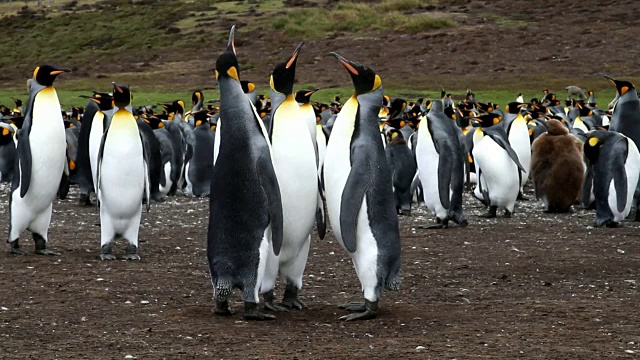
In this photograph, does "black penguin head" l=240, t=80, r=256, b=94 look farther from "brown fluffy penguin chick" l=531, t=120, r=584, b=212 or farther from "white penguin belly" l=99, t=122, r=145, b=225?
"brown fluffy penguin chick" l=531, t=120, r=584, b=212

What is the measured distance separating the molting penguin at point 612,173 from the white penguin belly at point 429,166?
56.5 inches

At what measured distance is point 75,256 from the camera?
8.11m

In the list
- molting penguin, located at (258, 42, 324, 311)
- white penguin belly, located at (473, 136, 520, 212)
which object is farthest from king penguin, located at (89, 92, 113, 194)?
white penguin belly, located at (473, 136, 520, 212)

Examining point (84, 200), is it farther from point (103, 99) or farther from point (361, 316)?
point (361, 316)

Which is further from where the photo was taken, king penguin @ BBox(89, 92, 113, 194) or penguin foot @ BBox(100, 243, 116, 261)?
king penguin @ BBox(89, 92, 113, 194)

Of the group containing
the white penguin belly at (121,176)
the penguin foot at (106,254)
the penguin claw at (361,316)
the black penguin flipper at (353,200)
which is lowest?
the penguin foot at (106,254)

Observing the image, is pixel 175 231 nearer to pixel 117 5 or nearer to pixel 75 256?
pixel 75 256

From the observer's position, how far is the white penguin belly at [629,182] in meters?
10.1

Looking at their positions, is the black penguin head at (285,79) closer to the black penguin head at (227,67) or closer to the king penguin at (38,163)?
the black penguin head at (227,67)

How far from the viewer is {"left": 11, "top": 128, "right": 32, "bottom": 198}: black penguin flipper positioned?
7898 millimetres

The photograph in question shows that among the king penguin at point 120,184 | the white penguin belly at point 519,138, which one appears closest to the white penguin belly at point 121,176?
the king penguin at point 120,184

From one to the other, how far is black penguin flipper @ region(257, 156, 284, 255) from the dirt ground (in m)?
0.44

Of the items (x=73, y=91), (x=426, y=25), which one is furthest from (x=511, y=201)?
(x=426, y=25)

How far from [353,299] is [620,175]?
449cm
